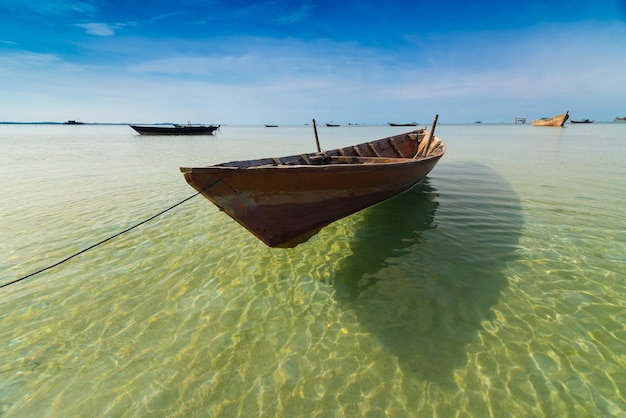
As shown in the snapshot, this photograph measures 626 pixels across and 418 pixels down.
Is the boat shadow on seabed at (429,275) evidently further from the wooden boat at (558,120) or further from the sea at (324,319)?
the wooden boat at (558,120)

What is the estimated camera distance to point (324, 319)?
4.21m

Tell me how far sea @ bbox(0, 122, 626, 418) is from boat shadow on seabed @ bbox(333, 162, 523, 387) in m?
0.03

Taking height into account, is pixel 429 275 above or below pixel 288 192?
below

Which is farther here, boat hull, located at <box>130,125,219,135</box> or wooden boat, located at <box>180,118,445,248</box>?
boat hull, located at <box>130,125,219,135</box>

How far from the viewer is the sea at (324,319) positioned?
120 inches

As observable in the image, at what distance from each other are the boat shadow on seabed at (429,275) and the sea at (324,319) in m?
0.03

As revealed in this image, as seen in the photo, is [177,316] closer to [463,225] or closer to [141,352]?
[141,352]

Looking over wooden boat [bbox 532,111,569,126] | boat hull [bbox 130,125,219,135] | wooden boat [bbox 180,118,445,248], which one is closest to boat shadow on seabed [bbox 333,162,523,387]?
wooden boat [bbox 180,118,445,248]

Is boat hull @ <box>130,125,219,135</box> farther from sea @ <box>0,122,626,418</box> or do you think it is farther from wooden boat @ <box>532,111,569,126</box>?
wooden boat @ <box>532,111,569,126</box>

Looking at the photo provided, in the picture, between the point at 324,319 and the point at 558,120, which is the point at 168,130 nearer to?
the point at 324,319

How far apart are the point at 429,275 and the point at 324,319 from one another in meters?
2.33

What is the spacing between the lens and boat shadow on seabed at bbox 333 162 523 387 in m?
3.71

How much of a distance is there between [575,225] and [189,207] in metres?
11.8

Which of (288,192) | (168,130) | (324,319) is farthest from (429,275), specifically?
(168,130)
